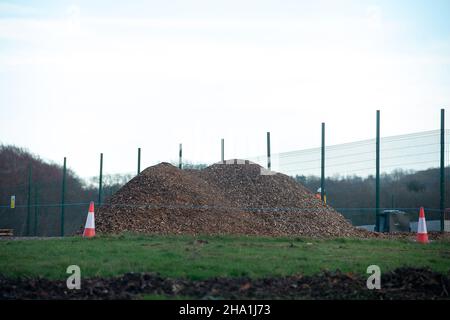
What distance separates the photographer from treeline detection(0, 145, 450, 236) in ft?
86.2

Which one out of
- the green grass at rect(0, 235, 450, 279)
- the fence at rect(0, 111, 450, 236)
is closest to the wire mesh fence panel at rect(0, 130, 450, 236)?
the fence at rect(0, 111, 450, 236)

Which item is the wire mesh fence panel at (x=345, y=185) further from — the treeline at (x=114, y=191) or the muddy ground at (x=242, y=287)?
the muddy ground at (x=242, y=287)

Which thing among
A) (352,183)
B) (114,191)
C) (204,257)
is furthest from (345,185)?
(204,257)

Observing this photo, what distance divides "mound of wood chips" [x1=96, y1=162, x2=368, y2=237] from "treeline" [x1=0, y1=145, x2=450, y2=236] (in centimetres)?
340

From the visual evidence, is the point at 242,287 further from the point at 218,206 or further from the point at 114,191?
the point at 114,191

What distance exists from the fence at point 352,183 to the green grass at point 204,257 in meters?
6.27

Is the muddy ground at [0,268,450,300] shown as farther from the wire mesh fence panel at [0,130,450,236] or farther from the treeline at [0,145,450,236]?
the treeline at [0,145,450,236]

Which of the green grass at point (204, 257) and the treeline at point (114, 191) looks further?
the treeline at point (114, 191)

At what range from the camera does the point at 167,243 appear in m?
12.0

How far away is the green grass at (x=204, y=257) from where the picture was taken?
8.45m

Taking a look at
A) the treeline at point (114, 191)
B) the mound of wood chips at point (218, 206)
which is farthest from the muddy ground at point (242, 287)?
the treeline at point (114, 191)

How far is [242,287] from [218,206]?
37.8 ft
